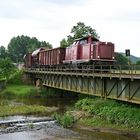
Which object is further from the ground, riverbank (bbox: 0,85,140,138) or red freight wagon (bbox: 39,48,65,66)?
red freight wagon (bbox: 39,48,65,66)

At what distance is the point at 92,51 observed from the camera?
147ft

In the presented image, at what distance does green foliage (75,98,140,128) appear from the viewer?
3134 centimetres

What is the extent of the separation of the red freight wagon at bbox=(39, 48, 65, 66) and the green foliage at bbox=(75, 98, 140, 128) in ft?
66.7

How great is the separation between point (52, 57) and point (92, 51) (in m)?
18.7

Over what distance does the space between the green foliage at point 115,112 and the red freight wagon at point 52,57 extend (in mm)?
20330

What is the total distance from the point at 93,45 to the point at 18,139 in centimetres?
1807

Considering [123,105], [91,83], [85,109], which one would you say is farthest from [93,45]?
[123,105]

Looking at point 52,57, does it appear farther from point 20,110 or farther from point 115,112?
point 115,112

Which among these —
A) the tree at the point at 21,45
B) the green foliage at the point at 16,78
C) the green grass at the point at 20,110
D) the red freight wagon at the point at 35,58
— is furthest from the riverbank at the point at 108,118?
the tree at the point at 21,45

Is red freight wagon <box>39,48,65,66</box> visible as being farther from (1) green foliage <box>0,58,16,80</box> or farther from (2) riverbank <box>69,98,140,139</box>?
(2) riverbank <box>69,98,140,139</box>

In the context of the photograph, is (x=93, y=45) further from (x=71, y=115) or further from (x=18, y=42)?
(x=18, y=42)

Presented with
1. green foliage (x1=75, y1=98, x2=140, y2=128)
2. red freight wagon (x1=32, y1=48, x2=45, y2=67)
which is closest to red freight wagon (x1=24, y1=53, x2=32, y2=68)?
red freight wagon (x1=32, y1=48, x2=45, y2=67)

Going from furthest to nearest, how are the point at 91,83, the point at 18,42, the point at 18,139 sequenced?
the point at 18,42 → the point at 91,83 → the point at 18,139

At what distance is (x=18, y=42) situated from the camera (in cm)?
18075
